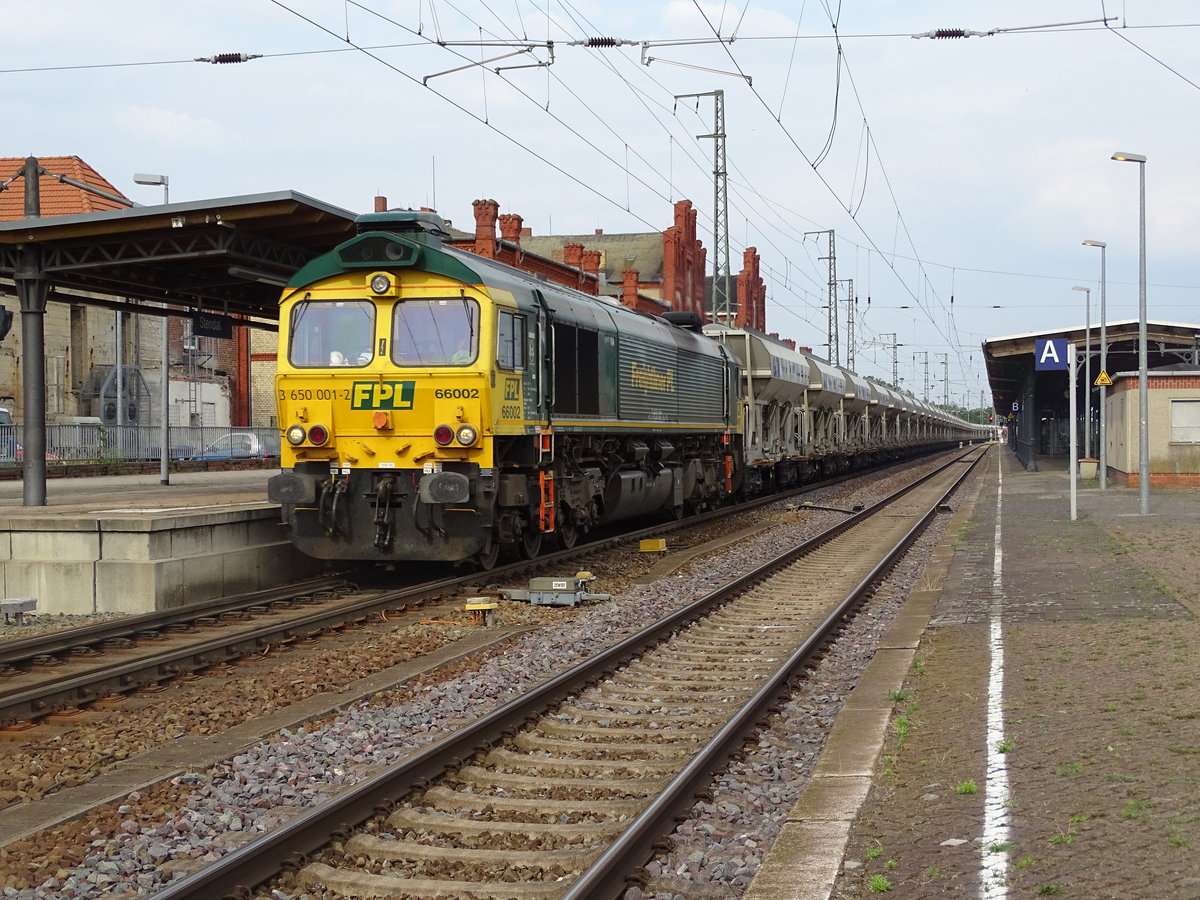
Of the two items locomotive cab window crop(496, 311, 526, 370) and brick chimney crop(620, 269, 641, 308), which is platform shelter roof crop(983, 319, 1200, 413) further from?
locomotive cab window crop(496, 311, 526, 370)

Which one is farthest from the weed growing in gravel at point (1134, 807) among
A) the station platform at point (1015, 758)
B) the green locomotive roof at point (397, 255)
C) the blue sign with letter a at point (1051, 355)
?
the blue sign with letter a at point (1051, 355)

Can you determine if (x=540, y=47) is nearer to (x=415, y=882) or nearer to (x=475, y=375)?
(x=475, y=375)

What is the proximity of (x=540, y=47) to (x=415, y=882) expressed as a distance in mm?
14465

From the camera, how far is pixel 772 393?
30.3m

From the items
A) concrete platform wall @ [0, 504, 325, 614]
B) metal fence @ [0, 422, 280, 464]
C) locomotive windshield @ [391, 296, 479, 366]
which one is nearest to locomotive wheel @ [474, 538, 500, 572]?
locomotive windshield @ [391, 296, 479, 366]

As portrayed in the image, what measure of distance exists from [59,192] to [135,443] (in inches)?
555

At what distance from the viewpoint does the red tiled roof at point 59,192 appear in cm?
4275

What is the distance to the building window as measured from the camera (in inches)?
1248

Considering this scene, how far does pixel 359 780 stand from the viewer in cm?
638

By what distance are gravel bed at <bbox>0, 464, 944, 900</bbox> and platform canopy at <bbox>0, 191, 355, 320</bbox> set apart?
25.1 feet

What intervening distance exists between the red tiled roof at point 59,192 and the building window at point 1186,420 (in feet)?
113

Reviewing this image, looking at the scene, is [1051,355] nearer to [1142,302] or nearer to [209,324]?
[1142,302]

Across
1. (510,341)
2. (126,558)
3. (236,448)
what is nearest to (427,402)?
(510,341)

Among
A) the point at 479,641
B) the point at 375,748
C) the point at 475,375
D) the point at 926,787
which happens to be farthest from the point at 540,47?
the point at 926,787
